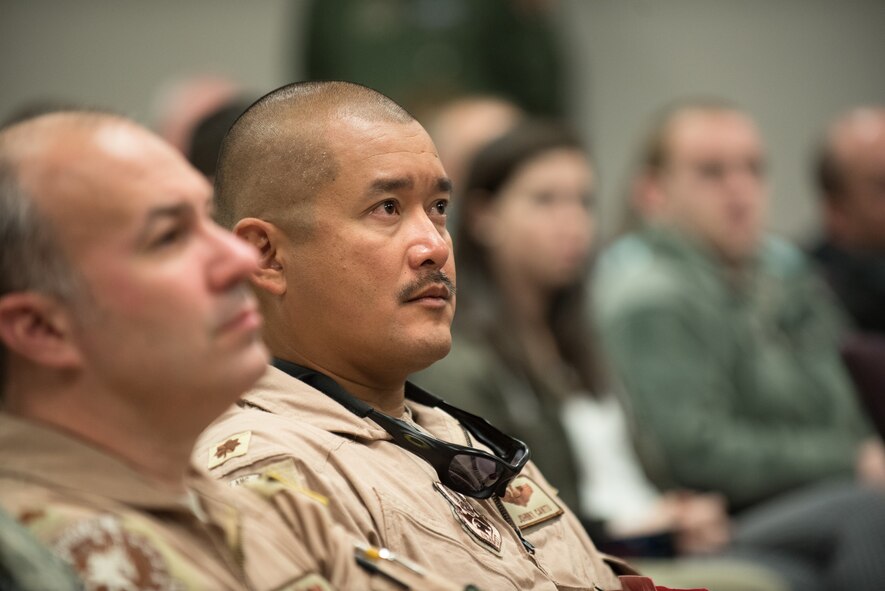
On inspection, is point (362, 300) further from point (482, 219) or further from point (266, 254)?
point (482, 219)

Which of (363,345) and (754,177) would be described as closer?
(363,345)

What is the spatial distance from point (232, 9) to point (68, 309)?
6087mm

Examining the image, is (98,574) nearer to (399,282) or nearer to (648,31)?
(399,282)

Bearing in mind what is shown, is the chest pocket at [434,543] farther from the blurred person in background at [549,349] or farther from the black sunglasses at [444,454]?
the blurred person in background at [549,349]

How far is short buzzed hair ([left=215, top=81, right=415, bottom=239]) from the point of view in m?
1.74

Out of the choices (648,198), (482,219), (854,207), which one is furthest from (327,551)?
(854,207)

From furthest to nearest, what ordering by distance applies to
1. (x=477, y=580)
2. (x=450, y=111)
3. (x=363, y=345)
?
(x=450, y=111) → (x=363, y=345) → (x=477, y=580)

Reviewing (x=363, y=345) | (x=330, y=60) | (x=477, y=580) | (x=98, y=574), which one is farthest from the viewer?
(x=330, y=60)

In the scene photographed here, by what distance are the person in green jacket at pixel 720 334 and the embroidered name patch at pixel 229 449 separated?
81.7 inches

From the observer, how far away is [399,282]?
5.69ft

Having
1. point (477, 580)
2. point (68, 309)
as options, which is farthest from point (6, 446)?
point (477, 580)

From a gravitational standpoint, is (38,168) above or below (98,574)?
above

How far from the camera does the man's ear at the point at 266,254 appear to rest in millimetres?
1761

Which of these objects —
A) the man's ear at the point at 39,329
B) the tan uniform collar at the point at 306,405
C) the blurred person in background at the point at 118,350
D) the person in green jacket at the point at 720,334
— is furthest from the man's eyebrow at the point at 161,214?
the person in green jacket at the point at 720,334
